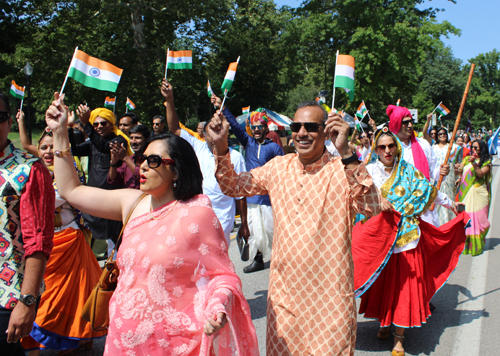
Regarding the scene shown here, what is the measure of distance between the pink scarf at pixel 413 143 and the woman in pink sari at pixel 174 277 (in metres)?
3.75

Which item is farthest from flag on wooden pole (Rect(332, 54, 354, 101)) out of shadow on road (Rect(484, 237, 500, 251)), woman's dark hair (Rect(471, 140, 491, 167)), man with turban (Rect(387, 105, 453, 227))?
shadow on road (Rect(484, 237, 500, 251))

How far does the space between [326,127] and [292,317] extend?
1.17 meters

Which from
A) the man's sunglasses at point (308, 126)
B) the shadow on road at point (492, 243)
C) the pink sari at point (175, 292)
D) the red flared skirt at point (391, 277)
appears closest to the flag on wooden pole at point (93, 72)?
the man's sunglasses at point (308, 126)

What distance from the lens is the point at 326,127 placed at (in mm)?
2771

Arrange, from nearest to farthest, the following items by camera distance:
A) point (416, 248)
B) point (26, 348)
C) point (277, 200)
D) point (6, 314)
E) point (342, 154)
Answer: point (6, 314)
point (342, 154)
point (277, 200)
point (26, 348)
point (416, 248)

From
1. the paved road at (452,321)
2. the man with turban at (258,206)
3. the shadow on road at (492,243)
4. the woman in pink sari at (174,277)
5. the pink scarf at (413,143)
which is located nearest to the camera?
the woman in pink sari at (174,277)

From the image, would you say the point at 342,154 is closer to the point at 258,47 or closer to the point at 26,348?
the point at 26,348

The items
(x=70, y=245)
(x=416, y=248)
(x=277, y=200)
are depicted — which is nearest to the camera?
(x=277, y=200)

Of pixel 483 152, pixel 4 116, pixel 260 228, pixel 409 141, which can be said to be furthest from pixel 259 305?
pixel 483 152

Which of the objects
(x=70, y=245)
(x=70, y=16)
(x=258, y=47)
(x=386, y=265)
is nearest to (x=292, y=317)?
(x=386, y=265)

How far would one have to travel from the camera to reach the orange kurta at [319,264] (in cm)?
277

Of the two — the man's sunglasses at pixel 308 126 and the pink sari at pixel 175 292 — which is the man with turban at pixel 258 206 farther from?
the pink sari at pixel 175 292

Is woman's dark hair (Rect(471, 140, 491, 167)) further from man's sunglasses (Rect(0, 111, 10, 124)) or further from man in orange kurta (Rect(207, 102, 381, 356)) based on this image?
man's sunglasses (Rect(0, 111, 10, 124))

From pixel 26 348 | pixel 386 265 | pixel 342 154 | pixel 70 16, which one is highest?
pixel 70 16
